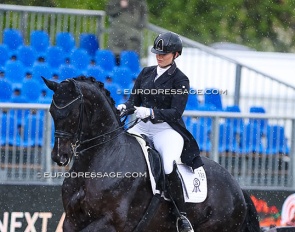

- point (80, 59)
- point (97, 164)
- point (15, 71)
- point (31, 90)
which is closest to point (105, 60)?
point (80, 59)

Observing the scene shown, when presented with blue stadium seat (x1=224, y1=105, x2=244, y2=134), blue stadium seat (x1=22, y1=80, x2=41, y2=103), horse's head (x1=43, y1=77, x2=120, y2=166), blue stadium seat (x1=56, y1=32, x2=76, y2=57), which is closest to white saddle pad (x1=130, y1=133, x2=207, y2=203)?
horse's head (x1=43, y1=77, x2=120, y2=166)

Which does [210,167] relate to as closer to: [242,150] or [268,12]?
[242,150]

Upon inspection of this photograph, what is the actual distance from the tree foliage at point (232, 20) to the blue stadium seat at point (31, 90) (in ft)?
48.3

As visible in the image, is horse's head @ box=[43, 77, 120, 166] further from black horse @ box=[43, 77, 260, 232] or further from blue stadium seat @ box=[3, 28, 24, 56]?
blue stadium seat @ box=[3, 28, 24, 56]

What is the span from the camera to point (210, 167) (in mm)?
10258

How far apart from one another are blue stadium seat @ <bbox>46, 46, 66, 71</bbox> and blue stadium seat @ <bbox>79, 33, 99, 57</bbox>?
0.84 metres

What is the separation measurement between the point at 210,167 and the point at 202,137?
269 centimetres

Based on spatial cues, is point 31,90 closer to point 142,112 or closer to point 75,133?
point 142,112

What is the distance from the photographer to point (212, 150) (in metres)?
12.9

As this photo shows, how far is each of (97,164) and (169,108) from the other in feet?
3.35

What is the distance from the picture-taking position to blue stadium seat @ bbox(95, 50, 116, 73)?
15273 millimetres

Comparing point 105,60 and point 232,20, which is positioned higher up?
point 232,20

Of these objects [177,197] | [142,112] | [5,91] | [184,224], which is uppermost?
[142,112]

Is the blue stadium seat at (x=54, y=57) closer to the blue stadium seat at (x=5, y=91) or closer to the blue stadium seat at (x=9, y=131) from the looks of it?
the blue stadium seat at (x=5, y=91)
